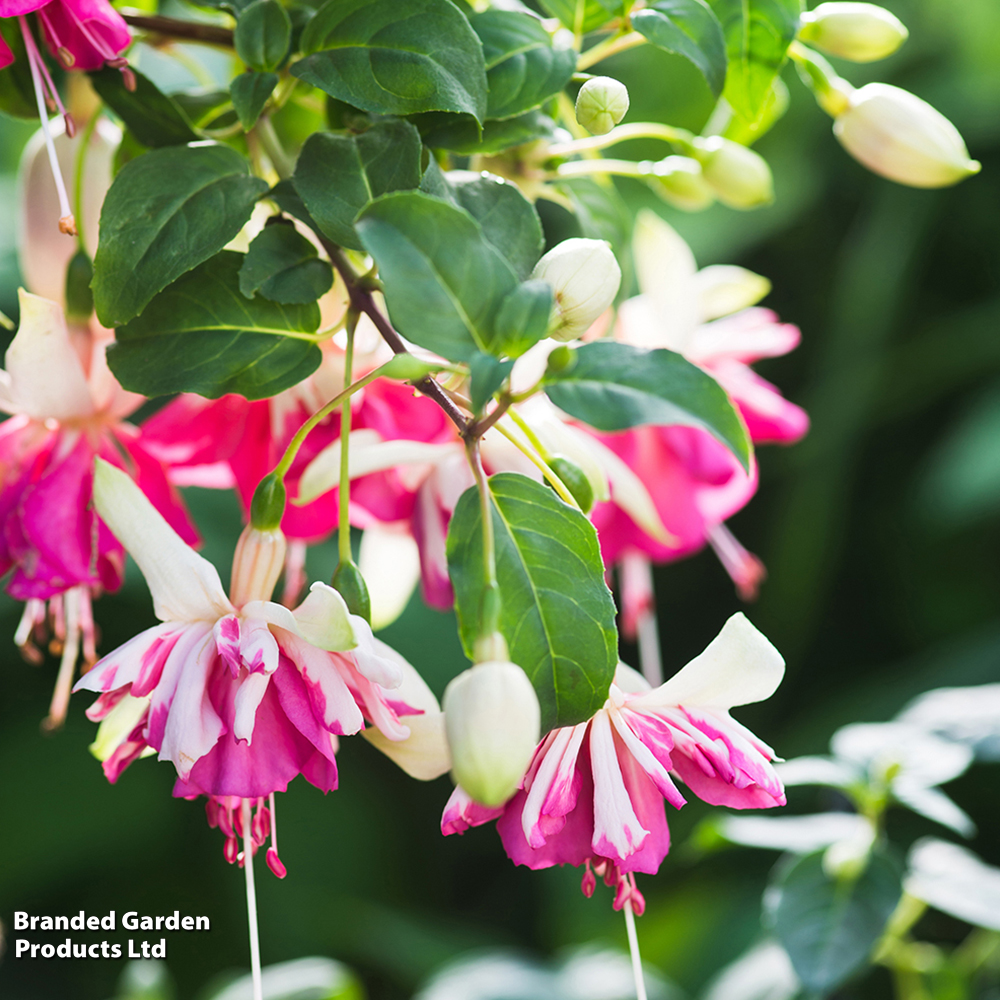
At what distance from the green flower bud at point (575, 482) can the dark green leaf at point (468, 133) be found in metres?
0.11

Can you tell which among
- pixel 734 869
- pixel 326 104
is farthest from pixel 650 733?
pixel 734 869

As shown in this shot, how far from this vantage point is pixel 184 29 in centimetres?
39

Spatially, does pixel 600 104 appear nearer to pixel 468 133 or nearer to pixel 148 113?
pixel 468 133

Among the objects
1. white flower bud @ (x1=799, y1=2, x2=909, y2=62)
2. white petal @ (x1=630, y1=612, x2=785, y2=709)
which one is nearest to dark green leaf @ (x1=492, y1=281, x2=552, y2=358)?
white petal @ (x1=630, y1=612, x2=785, y2=709)

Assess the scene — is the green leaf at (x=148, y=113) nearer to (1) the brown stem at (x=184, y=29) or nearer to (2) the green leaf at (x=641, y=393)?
(1) the brown stem at (x=184, y=29)

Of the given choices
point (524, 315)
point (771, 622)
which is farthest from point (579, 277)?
point (771, 622)

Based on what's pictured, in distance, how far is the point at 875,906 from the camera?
21.2 inches

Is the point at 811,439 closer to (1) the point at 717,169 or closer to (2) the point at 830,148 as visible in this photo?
(2) the point at 830,148

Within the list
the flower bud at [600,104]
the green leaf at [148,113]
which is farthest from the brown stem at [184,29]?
the flower bud at [600,104]

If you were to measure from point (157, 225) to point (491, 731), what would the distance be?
0.19 metres

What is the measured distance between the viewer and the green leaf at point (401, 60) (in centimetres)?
30

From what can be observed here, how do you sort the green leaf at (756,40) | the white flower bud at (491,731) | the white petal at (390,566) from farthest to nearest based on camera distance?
the white petal at (390,566) → the green leaf at (756,40) → the white flower bud at (491,731)

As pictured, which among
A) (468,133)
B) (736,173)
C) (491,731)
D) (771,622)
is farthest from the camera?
(771,622)

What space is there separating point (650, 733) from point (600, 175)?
277 mm
